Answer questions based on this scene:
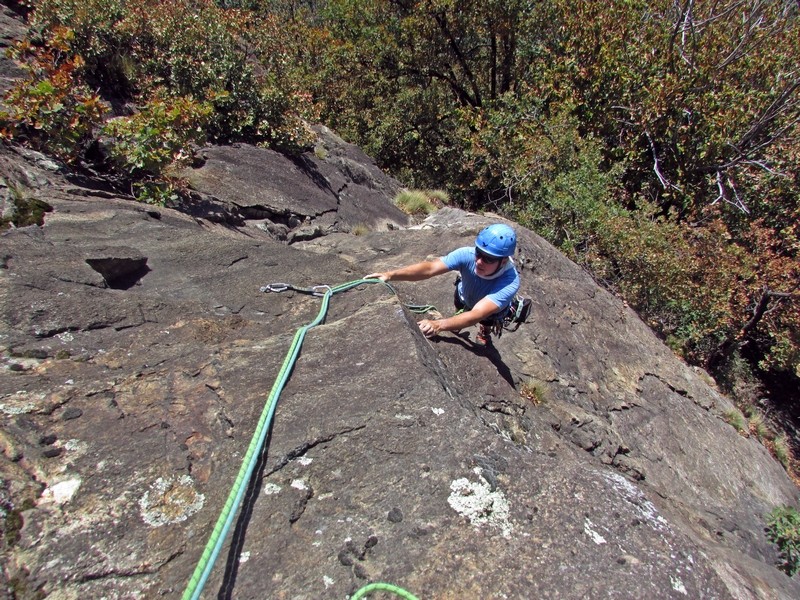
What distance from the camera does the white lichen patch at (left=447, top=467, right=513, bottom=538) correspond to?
7.33 ft

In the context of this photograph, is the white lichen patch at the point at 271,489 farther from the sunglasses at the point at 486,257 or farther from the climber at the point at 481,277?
the sunglasses at the point at 486,257

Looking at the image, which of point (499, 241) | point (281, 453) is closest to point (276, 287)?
point (499, 241)

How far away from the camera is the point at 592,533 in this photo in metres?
2.25

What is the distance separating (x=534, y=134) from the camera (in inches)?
522

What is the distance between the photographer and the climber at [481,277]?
396 cm

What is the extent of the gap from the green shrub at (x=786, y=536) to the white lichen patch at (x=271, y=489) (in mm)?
4750

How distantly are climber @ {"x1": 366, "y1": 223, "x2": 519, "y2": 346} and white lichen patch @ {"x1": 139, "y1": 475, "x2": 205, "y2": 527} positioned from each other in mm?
2048

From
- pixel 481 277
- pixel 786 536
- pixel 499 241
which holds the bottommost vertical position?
pixel 786 536

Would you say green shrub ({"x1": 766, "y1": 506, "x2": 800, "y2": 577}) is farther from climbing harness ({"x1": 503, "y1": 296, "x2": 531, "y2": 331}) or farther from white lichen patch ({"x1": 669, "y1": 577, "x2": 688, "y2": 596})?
Answer: white lichen patch ({"x1": 669, "y1": 577, "x2": 688, "y2": 596})

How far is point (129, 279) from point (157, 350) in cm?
138

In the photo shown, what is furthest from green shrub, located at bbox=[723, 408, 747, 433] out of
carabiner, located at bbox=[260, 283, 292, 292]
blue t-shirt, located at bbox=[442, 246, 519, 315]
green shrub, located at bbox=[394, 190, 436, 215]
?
green shrub, located at bbox=[394, 190, 436, 215]

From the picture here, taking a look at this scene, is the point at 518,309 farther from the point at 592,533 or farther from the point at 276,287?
the point at 592,533

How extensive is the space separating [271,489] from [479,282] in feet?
8.78

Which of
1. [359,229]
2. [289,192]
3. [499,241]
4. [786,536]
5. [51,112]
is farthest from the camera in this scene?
[359,229]
